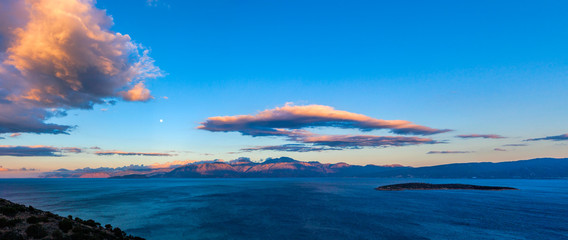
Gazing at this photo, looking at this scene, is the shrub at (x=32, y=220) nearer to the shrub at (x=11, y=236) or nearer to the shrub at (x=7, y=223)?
the shrub at (x=7, y=223)

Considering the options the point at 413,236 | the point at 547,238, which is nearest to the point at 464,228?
the point at 547,238

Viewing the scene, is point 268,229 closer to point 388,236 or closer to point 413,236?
point 388,236

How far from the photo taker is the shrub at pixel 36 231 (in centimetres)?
3047

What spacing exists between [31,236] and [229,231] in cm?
3376

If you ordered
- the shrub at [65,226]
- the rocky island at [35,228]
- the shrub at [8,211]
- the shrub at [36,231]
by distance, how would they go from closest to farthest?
1. the rocky island at [35,228]
2. the shrub at [36,231]
3. the shrub at [65,226]
4. the shrub at [8,211]

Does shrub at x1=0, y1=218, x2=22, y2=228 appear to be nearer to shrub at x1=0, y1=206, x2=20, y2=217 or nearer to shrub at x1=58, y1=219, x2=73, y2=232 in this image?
shrub at x1=0, y1=206, x2=20, y2=217

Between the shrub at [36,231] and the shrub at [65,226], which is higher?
the shrub at [36,231]

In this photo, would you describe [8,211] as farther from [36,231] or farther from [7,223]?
[36,231]

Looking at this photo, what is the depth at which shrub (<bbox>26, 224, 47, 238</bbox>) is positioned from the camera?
3047 centimetres

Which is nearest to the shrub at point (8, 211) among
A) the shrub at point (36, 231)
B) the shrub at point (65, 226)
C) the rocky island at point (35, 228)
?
the rocky island at point (35, 228)

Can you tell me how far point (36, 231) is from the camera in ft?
102

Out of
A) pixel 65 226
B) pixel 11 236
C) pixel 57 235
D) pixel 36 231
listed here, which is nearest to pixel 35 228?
pixel 36 231

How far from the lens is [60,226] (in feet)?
113

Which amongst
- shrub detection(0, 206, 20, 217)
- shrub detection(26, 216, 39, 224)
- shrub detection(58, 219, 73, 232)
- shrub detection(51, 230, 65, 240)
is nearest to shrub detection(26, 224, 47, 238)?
shrub detection(51, 230, 65, 240)
